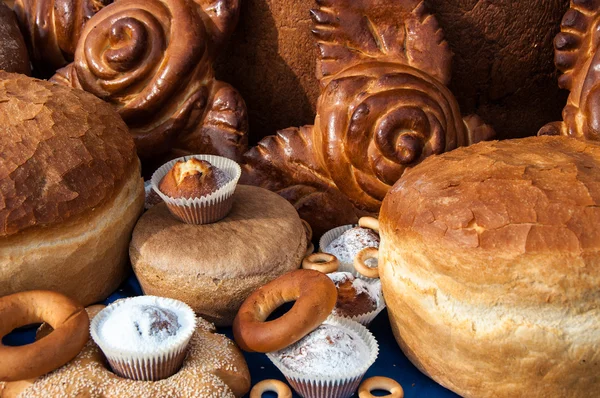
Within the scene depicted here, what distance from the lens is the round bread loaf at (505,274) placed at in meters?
1.29

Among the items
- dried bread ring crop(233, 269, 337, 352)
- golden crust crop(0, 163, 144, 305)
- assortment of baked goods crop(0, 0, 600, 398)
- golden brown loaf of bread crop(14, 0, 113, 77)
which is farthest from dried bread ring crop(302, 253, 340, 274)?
golden brown loaf of bread crop(14, 0, 113, 77)

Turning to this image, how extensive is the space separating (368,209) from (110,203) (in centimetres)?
87

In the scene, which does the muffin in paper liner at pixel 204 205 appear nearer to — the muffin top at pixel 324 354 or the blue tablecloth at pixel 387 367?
the blue tablecloth at pixel 387 367

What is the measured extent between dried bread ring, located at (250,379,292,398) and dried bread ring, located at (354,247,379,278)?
440 millimetres

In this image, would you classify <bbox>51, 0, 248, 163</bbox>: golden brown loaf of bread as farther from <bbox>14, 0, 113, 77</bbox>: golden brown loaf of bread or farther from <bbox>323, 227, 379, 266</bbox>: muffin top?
<bbox>323, 227, 379, 266</bbox>: muffin top

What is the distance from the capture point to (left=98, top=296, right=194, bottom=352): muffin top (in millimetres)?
1361

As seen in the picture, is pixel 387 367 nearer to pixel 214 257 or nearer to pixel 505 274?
pixel 505 274

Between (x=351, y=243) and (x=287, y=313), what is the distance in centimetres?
54

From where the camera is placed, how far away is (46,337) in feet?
4.42

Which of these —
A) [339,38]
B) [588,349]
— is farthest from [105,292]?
[588,349]

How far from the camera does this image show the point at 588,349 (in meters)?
1.30

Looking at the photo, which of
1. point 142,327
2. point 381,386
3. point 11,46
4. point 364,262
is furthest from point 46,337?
point 11,46

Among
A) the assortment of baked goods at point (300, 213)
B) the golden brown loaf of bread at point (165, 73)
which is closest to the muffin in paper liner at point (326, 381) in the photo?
the assortment of baked goods at point (300, 213)

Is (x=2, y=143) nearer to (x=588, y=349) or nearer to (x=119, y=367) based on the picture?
(x=119, y=367)
